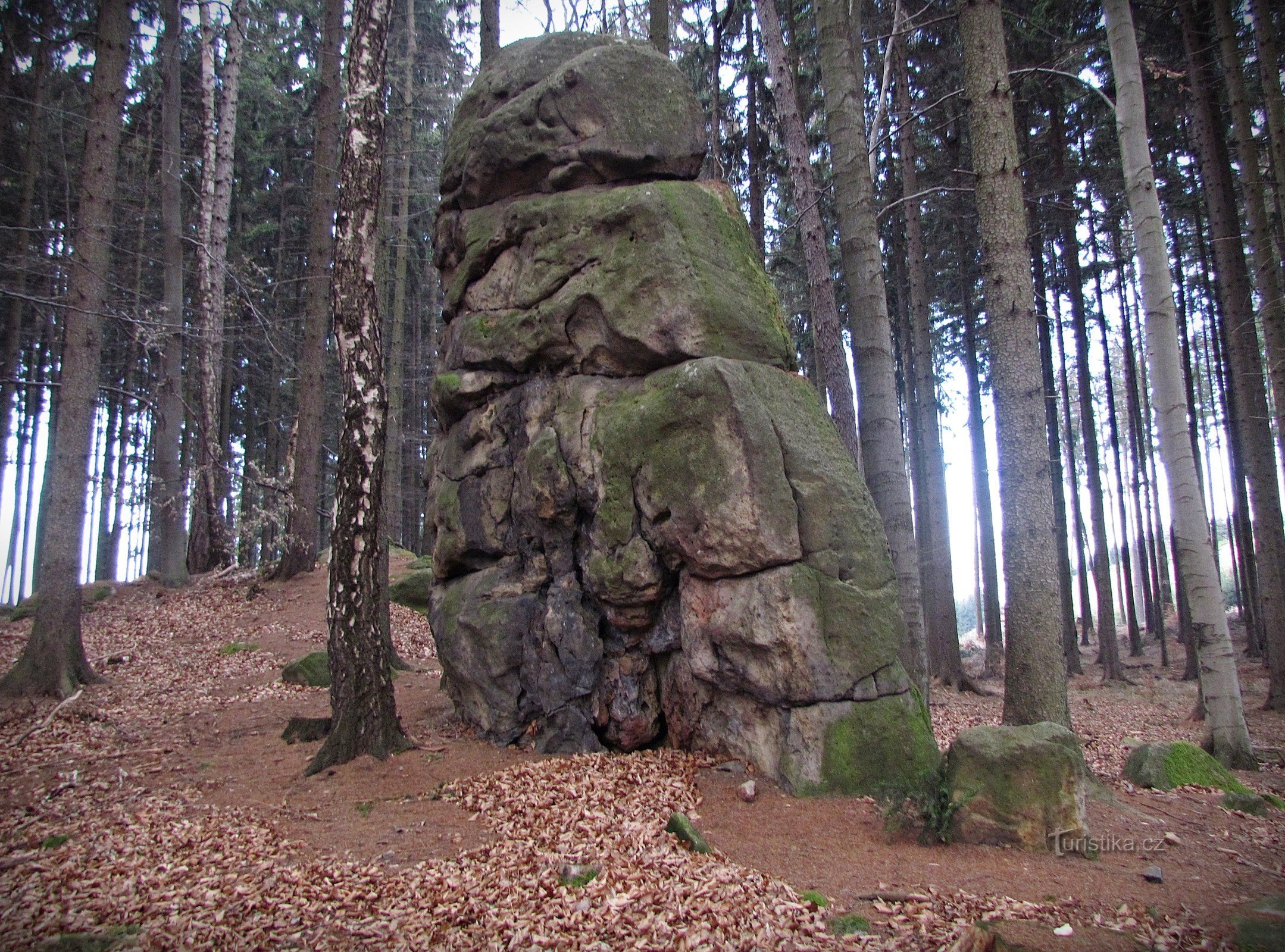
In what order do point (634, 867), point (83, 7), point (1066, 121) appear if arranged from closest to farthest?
point (634, 867), point (83, 7), point (1066, 121)

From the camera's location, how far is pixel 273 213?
2534cm

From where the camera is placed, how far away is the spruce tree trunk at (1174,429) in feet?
26.0

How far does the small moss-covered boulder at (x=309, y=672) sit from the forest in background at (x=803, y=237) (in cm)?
341

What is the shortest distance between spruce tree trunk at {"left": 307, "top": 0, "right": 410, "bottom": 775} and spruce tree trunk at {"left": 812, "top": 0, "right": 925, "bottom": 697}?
592 cm

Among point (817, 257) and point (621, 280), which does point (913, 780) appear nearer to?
point (621, 280)

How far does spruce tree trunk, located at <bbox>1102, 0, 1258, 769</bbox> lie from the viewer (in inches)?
312

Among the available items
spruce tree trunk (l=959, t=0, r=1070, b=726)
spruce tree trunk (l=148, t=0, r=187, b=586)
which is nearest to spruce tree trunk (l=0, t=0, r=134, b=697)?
spruce tree trunk (l=148, t=0, r=187, b=586)

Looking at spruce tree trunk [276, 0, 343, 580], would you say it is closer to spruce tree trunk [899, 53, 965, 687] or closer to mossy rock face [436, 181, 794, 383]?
mossy rock face [436, 181, 794, 383]

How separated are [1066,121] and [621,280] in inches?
622

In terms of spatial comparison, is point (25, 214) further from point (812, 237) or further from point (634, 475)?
point (634, 475)

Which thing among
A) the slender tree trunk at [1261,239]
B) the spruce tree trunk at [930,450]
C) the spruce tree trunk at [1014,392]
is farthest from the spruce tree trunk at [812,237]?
the slender tree trunk at [1261,239]

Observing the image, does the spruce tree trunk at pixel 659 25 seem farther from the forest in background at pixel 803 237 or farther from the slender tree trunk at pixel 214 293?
the slender tree trunk at pixel 214 293

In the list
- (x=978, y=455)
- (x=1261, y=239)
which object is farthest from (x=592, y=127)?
(x=978, y=455)

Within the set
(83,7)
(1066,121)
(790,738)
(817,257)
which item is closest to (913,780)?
(790,738)
